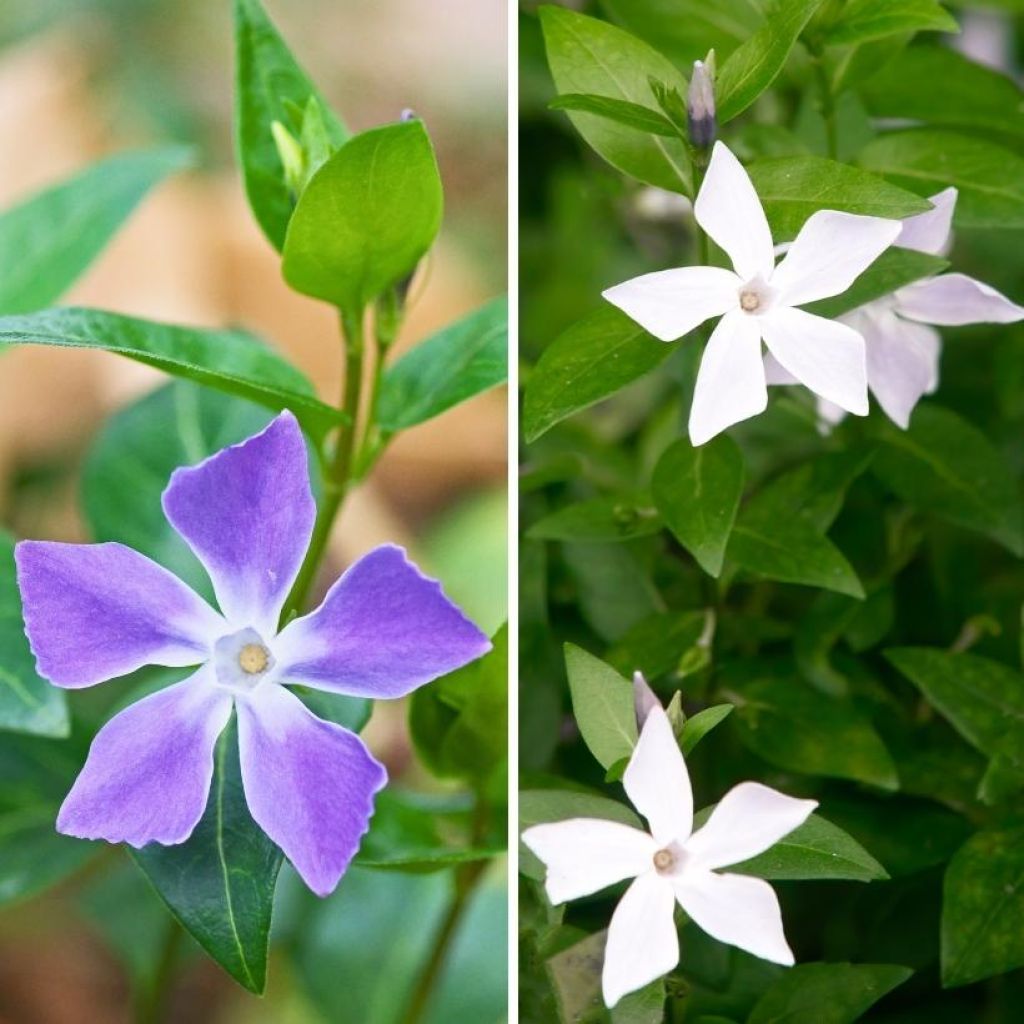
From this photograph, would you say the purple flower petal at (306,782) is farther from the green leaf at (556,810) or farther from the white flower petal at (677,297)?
the white flower petal at (677,297)

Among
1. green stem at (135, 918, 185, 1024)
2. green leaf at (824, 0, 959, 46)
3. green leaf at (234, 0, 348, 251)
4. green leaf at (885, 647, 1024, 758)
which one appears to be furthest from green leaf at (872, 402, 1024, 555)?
green stem at (135, 918, 185, 1024)

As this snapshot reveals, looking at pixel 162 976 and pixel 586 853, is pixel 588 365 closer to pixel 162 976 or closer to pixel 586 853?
pixel 586 853

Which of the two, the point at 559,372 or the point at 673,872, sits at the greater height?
the point at 559,372

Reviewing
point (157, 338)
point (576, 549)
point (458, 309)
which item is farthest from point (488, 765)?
point (458, 309)

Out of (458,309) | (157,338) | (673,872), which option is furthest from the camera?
(458,309)

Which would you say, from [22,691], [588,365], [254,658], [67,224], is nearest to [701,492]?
[588,365]

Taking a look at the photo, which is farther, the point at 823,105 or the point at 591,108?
the point at 823,105

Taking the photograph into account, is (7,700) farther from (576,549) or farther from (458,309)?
(458,309)
